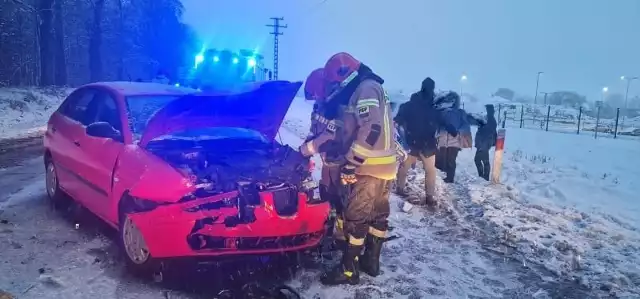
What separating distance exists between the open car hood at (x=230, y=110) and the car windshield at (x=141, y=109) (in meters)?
0.34

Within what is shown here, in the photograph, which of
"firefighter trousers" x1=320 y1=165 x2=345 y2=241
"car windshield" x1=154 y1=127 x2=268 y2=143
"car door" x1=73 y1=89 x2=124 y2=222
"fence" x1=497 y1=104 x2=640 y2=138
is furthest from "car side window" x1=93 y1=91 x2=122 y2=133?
"fence" x1=497 y1=104 x2=640 y2=138

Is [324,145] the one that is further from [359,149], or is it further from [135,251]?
[135,251]

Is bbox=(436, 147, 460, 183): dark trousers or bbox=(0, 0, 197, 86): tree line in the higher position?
bbox=(0, 0, 197, 86): tree line

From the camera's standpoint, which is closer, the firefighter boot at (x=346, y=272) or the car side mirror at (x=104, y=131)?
the firefighter boot at (x=346, y=272)

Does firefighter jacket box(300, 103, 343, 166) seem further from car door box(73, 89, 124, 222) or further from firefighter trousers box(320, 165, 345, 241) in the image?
car door box(73, 89, 124, 222)

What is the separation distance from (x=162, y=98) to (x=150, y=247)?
1.88 meters

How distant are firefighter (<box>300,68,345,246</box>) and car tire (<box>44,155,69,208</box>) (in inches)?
133

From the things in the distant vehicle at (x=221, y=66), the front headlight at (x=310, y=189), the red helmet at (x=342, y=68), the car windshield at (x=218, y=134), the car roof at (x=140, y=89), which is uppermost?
the distant vehicle at (x=221, y=66)

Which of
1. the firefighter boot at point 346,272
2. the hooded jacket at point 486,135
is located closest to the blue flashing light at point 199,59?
the hooded jacket at point 486,135

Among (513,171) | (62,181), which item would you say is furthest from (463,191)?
(62,181)

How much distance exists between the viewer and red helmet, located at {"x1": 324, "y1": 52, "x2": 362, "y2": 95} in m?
4.16

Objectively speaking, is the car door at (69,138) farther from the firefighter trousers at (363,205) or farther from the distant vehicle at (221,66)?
the distant vehicle at (221,66)

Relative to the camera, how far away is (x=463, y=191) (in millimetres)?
8016

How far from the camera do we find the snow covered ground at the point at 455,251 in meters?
4.00
